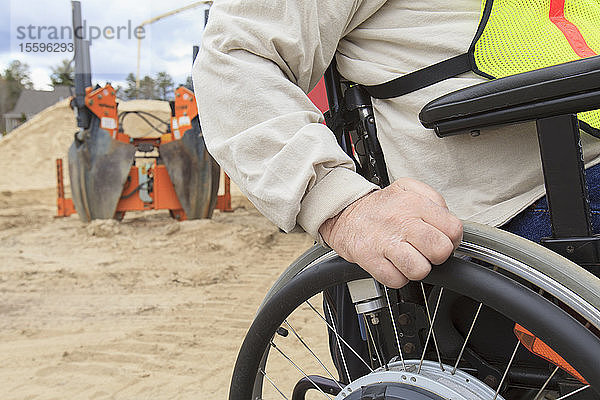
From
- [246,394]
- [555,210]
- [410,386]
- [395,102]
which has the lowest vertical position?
[246,394]

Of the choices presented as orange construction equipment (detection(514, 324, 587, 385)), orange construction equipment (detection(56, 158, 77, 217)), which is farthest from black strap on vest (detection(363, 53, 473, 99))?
orange construction equipment (detection(56, 158, 77, 217))

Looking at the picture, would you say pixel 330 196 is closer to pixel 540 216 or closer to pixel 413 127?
pixel 413 127

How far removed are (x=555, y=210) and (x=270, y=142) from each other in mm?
379

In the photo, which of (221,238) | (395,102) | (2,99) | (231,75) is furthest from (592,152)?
(2,99)

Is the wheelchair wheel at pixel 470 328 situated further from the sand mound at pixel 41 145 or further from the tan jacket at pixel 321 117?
the sand mound at pixel 41 145

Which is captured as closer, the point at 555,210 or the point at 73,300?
the point at 555,210

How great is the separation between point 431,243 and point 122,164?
5.76 metres

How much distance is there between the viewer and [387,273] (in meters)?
0.71

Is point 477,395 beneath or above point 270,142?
beneath

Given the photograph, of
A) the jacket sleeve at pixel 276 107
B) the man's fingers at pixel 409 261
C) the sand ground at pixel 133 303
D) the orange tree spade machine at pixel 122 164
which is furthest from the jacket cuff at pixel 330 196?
the orange tree spade machine at pixel 122 164

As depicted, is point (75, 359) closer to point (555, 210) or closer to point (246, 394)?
point (246, 394)

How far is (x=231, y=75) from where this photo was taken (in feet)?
2.75

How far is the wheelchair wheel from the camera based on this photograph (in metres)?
0.65

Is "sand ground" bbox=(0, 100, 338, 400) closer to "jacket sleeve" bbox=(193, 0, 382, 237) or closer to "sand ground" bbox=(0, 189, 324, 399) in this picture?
"sand ground" bbox=(0, 189, 324, 399)
